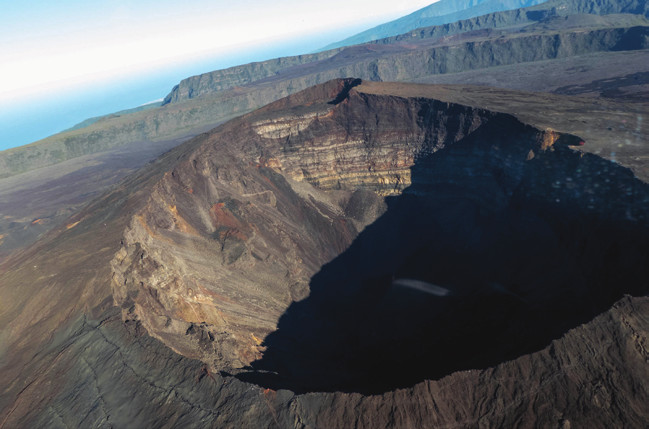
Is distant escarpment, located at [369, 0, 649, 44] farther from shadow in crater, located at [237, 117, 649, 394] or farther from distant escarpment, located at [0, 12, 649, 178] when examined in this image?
shadow in crater, located at [237, 117, 649, 394]

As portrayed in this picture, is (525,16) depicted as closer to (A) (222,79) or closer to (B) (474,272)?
(A) (222,79)

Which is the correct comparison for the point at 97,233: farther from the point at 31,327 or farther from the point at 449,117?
the point at 449,117

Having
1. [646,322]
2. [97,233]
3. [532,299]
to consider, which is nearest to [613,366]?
[646,322]

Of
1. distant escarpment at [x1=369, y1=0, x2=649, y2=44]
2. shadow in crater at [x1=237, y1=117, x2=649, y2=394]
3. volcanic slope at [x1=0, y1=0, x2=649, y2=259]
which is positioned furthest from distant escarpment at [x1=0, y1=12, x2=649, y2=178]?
shadow in crater at [x1=237, y1=117, x2=649, y2=394]

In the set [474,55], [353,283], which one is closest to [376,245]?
[353,283]

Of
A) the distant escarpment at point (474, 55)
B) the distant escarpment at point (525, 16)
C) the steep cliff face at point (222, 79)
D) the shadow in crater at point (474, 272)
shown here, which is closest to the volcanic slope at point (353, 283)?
the shadow in crater at point (474, 272)

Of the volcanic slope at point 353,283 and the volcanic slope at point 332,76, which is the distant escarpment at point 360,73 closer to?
the volcanic slope at point 332,76
